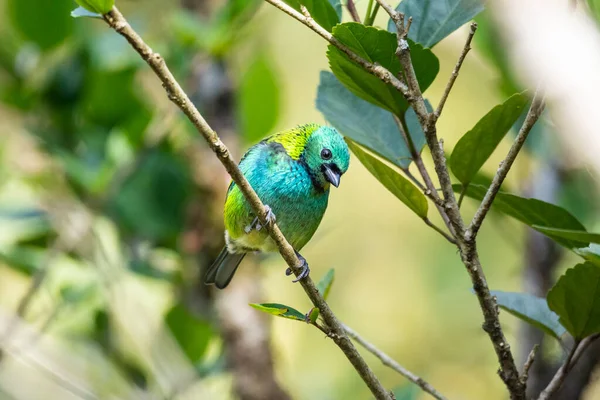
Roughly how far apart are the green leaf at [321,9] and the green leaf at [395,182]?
0.31 m

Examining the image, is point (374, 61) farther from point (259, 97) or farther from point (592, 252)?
point (259, 97)

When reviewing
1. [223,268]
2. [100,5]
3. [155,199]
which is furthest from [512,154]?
[155,199]

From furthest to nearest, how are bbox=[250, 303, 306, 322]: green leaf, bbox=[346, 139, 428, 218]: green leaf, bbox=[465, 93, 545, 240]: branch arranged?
1. bbox=[346, 139, 428, 218]: green leaf
2. bbox=[250, 303, 306, 322]: green leaf
3. bbox=[465, 93, 545, 240]: branch

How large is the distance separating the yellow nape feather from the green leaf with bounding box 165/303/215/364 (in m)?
0.87

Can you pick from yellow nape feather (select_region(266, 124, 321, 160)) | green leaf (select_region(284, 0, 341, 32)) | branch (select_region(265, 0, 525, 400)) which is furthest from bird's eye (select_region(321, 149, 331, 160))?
branch (select_region(265, 0, 525, 400))

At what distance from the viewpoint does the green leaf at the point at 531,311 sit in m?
1.88

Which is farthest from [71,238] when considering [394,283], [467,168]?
[394,283]

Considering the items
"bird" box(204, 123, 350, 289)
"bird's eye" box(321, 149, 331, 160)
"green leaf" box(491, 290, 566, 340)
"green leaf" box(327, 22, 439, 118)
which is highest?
"green leaf" box(327, 22, 439, 118)

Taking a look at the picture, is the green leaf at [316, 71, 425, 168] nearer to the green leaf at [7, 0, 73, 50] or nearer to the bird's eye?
the bird's eye

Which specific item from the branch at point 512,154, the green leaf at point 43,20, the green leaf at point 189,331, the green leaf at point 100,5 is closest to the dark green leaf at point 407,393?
the branch at point 512,154

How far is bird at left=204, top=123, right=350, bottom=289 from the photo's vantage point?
289cm

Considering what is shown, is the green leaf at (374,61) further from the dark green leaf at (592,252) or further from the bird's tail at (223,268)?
the bird's tail at (223,268)

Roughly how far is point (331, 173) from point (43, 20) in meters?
1.53

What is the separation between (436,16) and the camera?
1823mm
